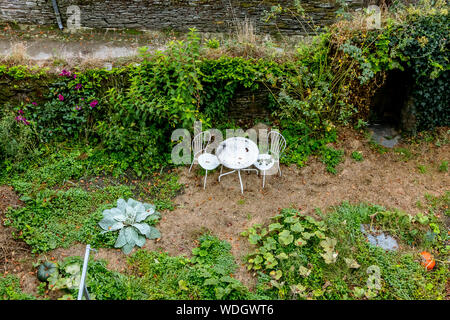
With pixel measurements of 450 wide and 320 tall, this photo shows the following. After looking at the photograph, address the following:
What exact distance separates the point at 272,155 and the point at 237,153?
81 cm

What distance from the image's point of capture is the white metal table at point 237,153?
5.94 meters

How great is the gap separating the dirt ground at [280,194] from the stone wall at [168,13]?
355 centimetres

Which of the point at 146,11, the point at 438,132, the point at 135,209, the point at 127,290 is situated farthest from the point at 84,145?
the point at 438,132

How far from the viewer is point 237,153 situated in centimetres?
611

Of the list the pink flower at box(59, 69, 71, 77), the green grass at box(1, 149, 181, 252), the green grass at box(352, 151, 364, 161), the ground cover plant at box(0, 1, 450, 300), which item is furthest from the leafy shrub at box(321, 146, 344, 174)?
the pink flower at box(59, 69, 71, 77)

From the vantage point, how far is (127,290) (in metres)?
Result: 4.55

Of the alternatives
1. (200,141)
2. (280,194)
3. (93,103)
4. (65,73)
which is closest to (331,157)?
(280,194)

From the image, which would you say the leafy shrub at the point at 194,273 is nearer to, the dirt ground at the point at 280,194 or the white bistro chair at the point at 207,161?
the dirt ground at the point at 280,194

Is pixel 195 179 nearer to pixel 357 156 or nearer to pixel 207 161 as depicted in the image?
pixel 207 161

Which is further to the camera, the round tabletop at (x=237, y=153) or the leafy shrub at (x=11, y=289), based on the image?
the round tabletop at (x=237, y=153)

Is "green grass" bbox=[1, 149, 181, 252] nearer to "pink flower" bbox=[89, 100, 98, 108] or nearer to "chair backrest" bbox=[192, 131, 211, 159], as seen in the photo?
"chair backrest" bbox=[192, 131, 211, 159]

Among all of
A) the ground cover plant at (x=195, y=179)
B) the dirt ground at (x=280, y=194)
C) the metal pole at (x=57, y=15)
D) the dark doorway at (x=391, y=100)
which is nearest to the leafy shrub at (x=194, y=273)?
the ground cover plant at (x=195, y=179)

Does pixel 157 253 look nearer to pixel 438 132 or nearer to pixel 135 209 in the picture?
pixel 135 209

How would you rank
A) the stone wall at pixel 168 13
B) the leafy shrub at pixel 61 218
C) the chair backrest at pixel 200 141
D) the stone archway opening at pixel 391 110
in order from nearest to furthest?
1. the leafy shrub at pixel 61 218
2. the chair backrest at pixel 200 141
3. the stone archway opening at pixel 391 110
4. the stone wall at pixel 168 13
